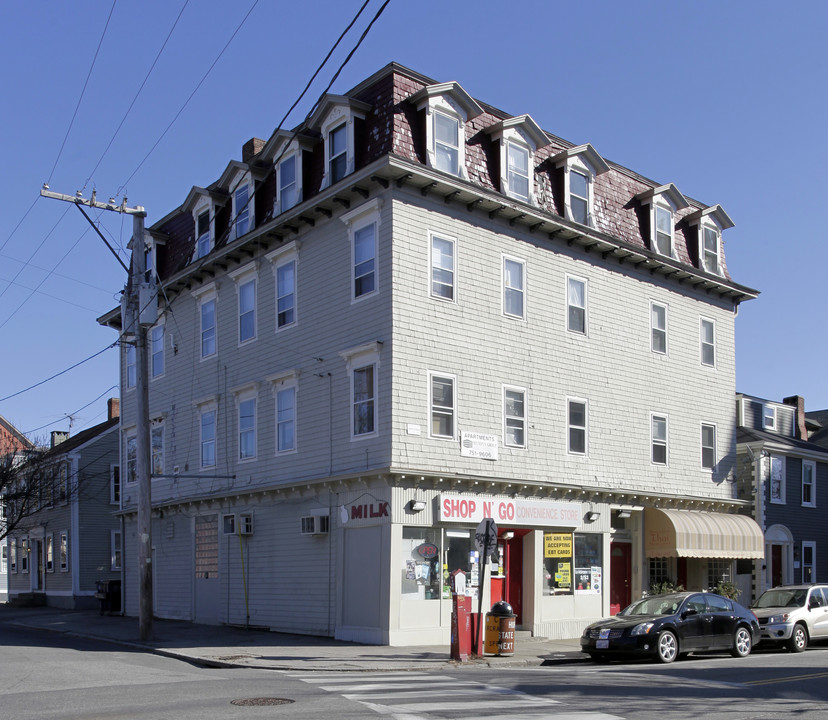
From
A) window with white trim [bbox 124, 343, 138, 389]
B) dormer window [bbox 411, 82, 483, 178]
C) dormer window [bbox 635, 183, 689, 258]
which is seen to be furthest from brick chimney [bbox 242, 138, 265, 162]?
dormer window [bbox 635, 183, 689, 258]

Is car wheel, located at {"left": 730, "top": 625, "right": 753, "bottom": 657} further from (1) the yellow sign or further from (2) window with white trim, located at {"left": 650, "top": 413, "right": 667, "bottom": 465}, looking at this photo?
(2) window with white trim, located at {"left": 650, "top": 413, "right": 667, "bottom": 465}

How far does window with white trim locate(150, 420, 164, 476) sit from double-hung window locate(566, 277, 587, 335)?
46.5 feet

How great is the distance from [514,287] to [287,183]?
671 cm

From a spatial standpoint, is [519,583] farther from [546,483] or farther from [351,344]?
[351,344]

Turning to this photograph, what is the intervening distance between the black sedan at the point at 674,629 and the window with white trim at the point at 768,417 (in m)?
18.1

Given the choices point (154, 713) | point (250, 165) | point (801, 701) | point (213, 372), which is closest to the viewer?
point (154, 713)

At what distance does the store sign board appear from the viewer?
2180 centimetres

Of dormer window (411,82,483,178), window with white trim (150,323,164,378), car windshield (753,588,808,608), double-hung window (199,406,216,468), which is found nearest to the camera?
car windshield (753,588,808,608)

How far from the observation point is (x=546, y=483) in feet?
78.5

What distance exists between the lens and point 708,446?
3003 centimetres

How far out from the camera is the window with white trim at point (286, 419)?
24500 mm

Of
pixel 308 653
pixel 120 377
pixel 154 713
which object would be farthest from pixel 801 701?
pixel 120 377

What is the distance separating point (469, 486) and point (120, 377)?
56.6 feet

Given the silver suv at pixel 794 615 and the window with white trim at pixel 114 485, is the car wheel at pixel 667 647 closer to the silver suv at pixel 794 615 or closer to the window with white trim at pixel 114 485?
the silver suv at pixel 794 615
